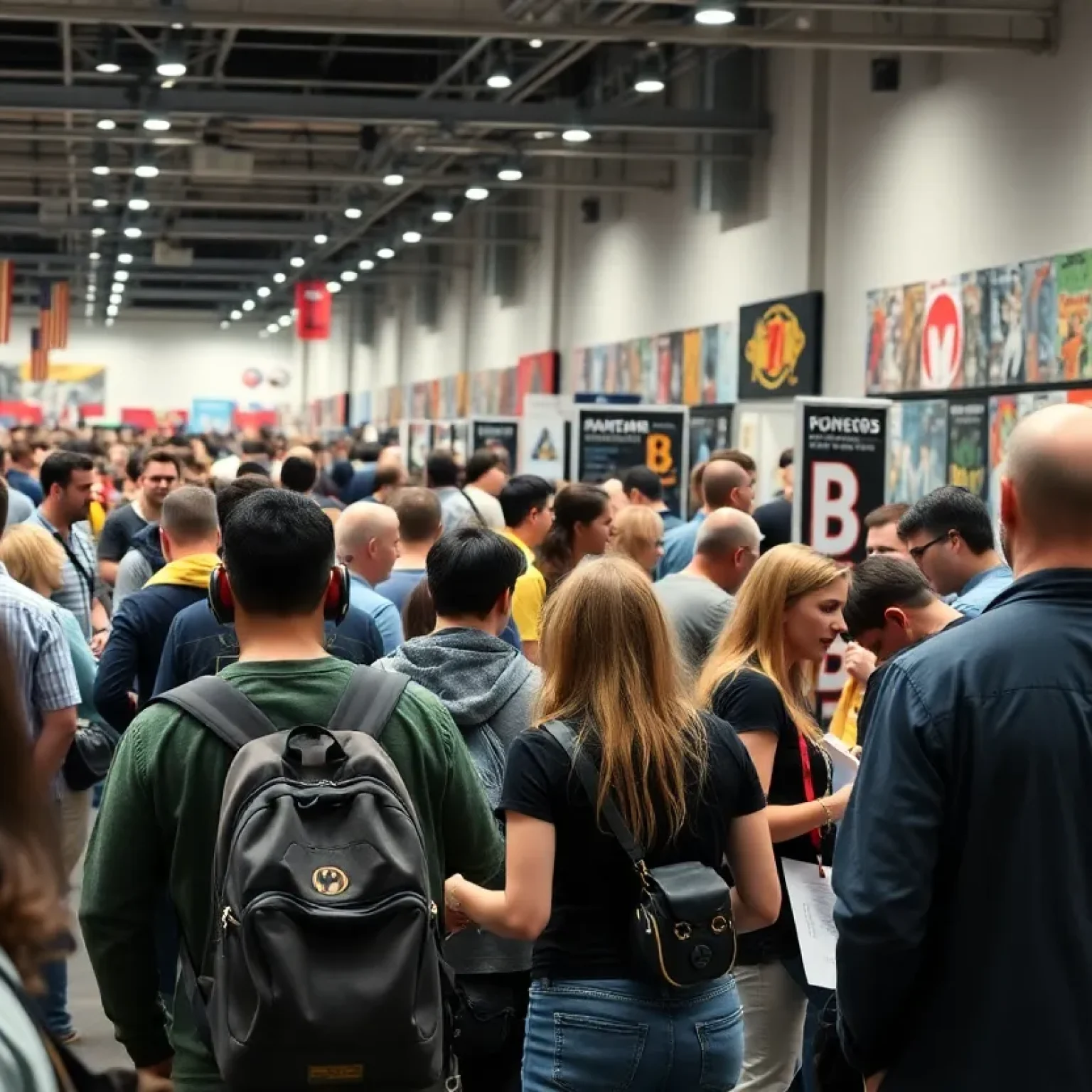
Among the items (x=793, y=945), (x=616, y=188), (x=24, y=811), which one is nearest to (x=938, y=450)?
(x=616, y=188)

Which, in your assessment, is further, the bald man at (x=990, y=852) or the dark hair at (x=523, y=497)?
the dark hair at (x=523, y=497)

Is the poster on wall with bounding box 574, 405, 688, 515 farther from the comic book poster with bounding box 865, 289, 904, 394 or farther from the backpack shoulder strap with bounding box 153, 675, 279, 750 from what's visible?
the backpack shoulder strap with bounding box 153, 675, 279, 750

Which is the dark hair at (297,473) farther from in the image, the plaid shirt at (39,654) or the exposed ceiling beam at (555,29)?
the plaid shirt at (39,654)

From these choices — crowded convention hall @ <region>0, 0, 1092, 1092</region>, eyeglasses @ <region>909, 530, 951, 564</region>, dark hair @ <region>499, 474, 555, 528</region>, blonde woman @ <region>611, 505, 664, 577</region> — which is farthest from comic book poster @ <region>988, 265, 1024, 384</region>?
eyeglasses @ <region>909, 530, 951, 564</region>

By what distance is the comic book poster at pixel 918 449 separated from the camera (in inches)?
545

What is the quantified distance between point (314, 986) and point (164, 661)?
208 centimetres

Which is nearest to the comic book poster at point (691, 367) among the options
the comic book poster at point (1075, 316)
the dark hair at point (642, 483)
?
the comic book poster at point (1075, 316)

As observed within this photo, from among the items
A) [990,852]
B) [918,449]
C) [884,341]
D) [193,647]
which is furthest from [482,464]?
[990,852]

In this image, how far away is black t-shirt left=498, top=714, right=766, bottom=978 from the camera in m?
3.07

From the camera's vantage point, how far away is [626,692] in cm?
314

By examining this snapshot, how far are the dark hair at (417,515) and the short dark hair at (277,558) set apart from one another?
147 inches

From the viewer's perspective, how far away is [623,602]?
3.17m

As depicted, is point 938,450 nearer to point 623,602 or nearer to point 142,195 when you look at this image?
point 623,602

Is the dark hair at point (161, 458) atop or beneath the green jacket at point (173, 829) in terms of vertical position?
atop
